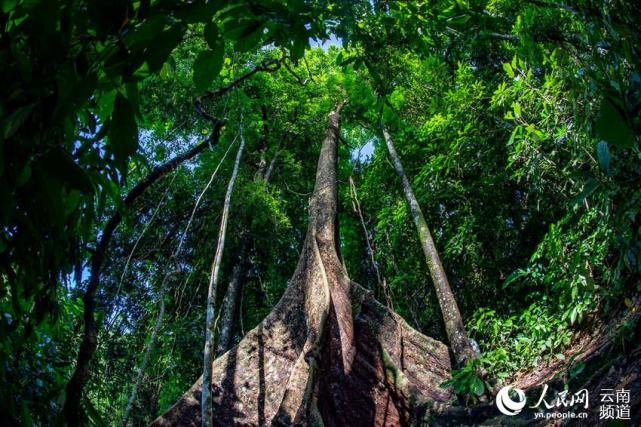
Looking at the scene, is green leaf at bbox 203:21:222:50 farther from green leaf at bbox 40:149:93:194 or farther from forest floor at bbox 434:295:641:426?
forest floor at bbox 434:295:641:426

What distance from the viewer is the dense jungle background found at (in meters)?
0.84

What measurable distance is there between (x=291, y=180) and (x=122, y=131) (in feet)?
35.6

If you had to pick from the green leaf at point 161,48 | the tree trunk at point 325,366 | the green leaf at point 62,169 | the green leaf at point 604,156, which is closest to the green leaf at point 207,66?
the green leaf at point 161,48

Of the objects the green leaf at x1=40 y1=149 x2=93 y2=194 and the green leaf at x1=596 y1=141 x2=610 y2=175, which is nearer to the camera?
the green leaf at x1=40 y1=149 x2=93 y2=194

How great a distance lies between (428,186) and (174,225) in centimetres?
537

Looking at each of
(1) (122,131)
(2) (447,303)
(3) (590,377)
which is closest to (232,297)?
(2) (447,303)

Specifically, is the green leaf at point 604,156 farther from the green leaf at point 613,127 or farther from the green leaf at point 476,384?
the green leaf at point 476,384

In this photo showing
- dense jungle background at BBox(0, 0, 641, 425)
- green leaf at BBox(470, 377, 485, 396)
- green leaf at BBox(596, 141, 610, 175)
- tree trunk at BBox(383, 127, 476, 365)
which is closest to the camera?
dense jungle background at BBox(0, 0, 641, 425)

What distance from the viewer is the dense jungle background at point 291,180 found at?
2.77ft

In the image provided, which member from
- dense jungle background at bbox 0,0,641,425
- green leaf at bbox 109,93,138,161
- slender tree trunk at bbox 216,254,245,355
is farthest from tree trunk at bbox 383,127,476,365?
green leaf at bbox 109,93,138,161

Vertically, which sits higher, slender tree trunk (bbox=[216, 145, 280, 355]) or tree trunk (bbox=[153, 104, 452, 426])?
slender tree trunk (bbox=[216, 145, 280, 355])

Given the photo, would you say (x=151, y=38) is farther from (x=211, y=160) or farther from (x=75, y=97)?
(x=211, y=160)

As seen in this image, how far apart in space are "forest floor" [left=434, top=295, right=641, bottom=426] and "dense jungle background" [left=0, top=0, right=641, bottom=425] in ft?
0.12

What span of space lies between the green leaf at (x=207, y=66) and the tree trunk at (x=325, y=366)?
137 inches
